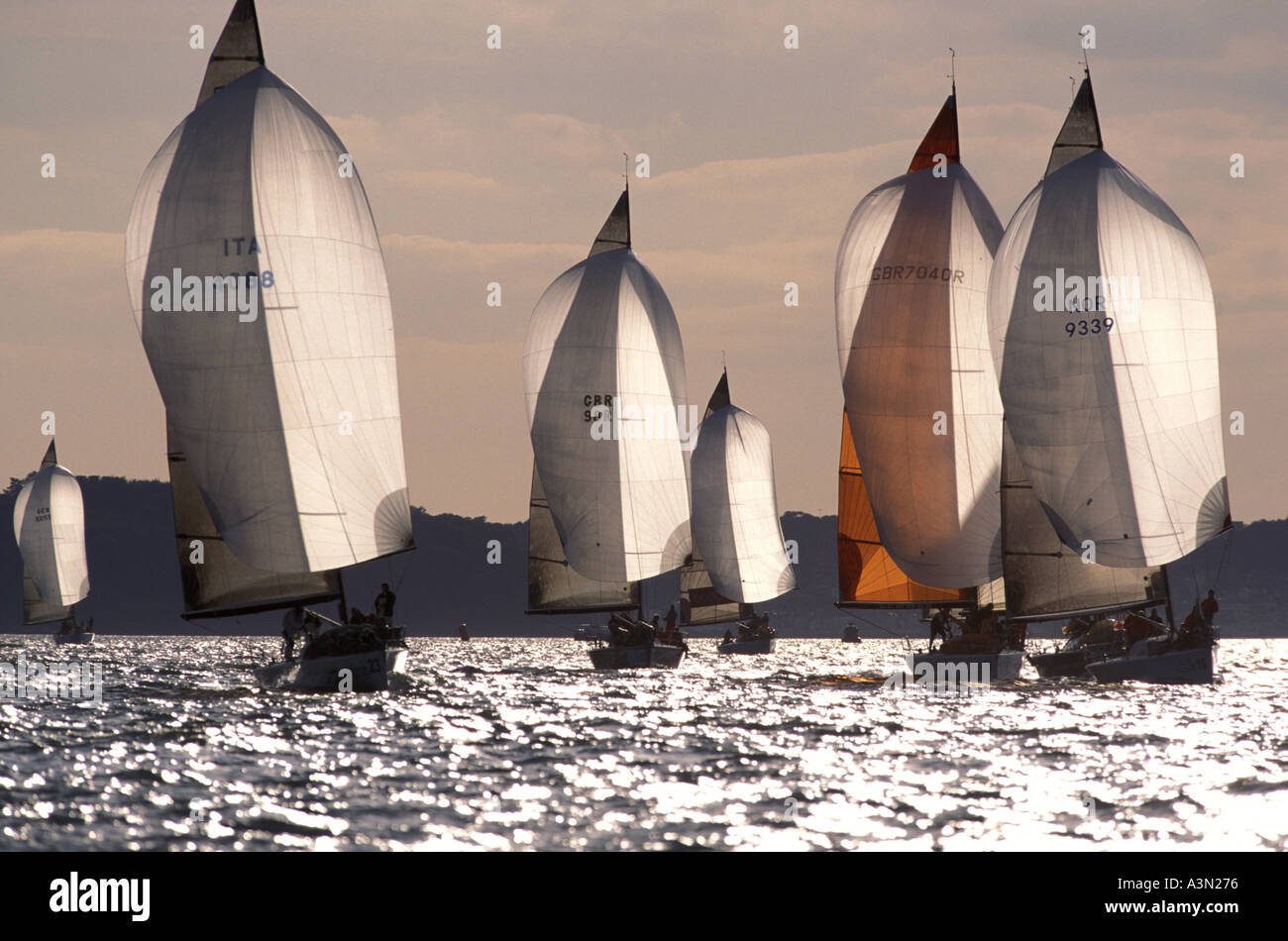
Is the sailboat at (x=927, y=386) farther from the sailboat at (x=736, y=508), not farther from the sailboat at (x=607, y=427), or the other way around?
the sailboat at (x=736, y=508)

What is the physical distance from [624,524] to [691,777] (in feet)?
96.0

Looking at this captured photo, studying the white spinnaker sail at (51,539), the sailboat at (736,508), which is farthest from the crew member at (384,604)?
the white spinnaker sail at (51,539)

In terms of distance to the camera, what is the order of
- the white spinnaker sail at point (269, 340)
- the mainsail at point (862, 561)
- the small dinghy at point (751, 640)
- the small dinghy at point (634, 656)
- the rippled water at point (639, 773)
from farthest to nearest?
the small dinghy at point (751, 640) → the small dinghy at point (634, 656) → the mainsail at point (862, 561) → the white spinnaker sail at point (269, 340) → the rippled water at point (639, 773)

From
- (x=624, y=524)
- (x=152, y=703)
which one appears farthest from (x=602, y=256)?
(x=152, y=703)

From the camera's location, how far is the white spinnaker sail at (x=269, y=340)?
1208 inches

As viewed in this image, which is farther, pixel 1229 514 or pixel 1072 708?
pixel 1229 514

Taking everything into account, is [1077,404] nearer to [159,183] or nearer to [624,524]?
[624,524]

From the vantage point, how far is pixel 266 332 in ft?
100

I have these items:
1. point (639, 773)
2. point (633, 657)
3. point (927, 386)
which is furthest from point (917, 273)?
point (639, 773)

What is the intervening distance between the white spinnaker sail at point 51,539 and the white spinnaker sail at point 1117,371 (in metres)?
65.2

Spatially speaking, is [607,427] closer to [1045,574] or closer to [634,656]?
[634,656]

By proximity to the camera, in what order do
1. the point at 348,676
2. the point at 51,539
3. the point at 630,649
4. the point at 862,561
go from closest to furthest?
the point at 348,676 < the point at 862,561 < the point at 630,649 < the point at 51,539

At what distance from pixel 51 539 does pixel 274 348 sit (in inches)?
2517

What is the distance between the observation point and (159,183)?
1249 inches
